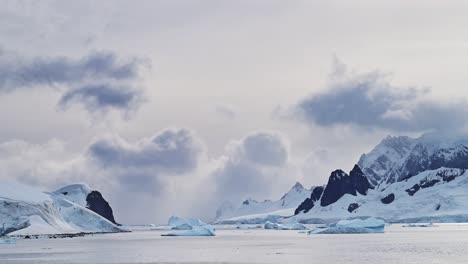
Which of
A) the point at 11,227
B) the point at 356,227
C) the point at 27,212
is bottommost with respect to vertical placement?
the point at 356,227

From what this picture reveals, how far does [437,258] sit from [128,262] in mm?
30757

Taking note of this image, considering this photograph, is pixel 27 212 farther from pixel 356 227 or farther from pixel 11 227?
pixel 356 227

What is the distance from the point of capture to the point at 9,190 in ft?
531

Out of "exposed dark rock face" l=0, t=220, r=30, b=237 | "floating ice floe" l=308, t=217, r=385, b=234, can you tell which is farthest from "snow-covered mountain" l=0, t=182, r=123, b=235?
"floating ice floe" l=308, t=217, r=385, b=234

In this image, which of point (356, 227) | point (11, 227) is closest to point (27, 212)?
point (11, 227)

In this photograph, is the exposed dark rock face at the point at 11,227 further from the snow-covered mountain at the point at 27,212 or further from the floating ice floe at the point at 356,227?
the floating ice floe at the point at 356,227

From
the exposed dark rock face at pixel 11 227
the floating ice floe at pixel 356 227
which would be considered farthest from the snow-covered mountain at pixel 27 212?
the floating ice floe at pixel 356 227

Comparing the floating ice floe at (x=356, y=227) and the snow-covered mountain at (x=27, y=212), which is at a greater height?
the snow-covered mountain at (x=27, y=212)

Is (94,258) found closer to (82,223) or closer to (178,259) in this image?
(178,259)

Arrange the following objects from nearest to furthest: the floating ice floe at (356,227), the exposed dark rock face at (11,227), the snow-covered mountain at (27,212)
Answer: the exposed dark rock face at (11,227)
the snow-covered mountain at (27,212)
the floating ice floe at (356,227)

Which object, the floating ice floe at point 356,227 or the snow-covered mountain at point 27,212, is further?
the floating ice floe at point 356,227

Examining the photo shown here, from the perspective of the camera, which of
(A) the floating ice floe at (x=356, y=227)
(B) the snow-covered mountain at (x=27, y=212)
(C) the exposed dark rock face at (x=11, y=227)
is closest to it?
(C) the exposed dark rock face at (x=11, y=227)

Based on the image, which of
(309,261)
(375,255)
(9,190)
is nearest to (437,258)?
(375,255)

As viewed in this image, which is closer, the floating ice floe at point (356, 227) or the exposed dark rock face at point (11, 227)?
the exposed dark rock face at point (11, 227)
